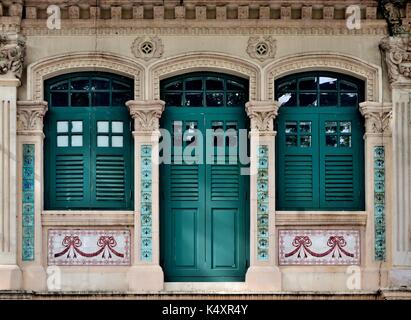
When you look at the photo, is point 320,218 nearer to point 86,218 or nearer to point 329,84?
point 329,84

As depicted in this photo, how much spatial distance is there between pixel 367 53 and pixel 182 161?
9.86 feet

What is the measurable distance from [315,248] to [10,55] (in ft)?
16.4

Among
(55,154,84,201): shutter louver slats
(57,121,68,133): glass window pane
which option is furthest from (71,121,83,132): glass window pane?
(55,154,84,201): shutter louver slats

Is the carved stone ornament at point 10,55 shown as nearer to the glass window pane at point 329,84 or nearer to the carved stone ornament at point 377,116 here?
the glass window pane at point 329,84

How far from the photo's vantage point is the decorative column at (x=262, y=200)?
18.7 m

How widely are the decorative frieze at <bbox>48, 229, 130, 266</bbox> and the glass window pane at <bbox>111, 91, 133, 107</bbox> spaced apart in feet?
5.96

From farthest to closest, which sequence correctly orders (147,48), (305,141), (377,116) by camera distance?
(305,141) < (147,48) < (377,116)

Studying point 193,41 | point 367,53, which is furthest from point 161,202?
point 367,53

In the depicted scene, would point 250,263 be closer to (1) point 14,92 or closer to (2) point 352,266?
(2) point 352,266

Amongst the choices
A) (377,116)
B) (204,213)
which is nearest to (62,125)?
(204,213)

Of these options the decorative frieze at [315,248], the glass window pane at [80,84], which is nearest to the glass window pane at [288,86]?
the decorative frieze at [315,248]

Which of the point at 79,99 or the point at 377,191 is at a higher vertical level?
the point at 79,99

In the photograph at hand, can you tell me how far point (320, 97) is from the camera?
63.1 feet

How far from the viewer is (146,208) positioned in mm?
18781
